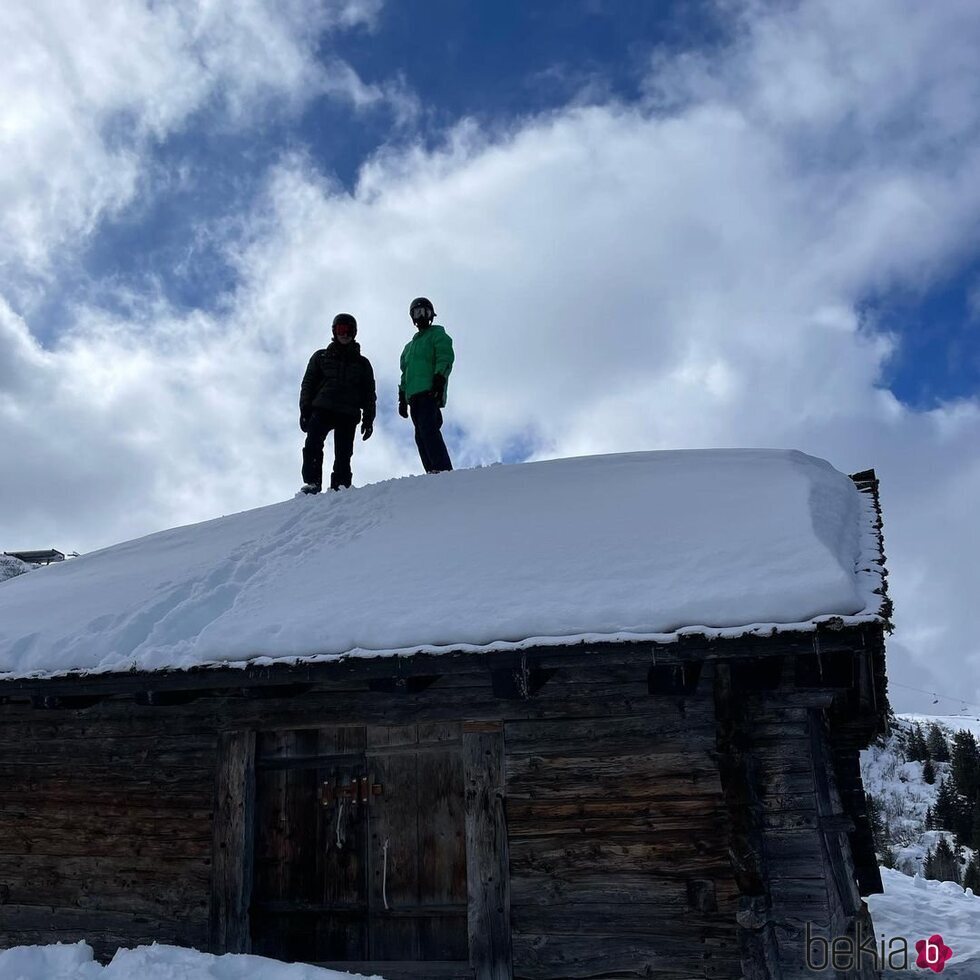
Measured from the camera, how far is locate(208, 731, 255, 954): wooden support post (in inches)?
223

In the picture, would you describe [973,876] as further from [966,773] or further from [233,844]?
[233,844]

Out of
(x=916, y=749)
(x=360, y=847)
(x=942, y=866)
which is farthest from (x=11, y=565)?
(x=916, y=749)

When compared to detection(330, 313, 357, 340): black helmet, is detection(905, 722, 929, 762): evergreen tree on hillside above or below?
below

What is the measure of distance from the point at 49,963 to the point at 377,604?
302 centimetres


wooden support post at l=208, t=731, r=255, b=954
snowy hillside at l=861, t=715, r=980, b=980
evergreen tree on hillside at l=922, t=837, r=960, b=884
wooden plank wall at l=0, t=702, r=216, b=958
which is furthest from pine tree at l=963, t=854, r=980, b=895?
wooden plank wall at l=0, t=702, r=216, b=958

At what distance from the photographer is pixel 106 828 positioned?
625 cm

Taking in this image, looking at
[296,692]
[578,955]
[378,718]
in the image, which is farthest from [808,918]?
[296,692]

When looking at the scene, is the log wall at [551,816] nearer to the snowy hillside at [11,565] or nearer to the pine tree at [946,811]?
the snowy hillside at [11,565]

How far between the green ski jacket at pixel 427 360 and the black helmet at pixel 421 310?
0.20m

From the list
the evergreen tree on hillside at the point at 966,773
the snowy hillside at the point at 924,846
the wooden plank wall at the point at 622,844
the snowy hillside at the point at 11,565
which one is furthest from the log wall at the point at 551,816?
the evergreen tree on hillside at the point at 966,773

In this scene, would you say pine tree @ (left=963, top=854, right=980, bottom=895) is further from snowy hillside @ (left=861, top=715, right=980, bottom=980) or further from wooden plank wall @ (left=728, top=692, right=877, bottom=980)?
wooden plank wall @ (left=728, top=692, right=877, bottom=980)

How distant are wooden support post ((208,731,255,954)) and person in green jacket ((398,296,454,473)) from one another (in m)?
4.07

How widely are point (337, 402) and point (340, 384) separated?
226mm

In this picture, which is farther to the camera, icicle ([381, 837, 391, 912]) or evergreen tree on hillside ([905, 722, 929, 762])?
evergreen tree on hillside ([905, 722, 929, 762])
